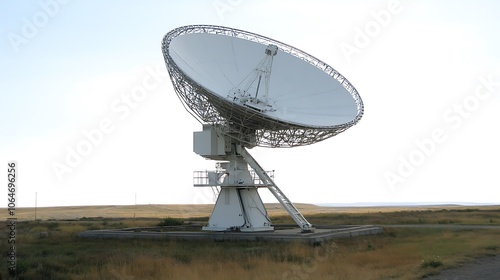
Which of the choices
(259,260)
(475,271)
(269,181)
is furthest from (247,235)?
(475,271)

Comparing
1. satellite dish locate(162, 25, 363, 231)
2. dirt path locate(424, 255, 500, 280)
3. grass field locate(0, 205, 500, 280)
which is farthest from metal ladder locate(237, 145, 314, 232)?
dirt path locate(424, 255, 500, 280)

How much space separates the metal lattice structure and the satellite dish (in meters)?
0.06

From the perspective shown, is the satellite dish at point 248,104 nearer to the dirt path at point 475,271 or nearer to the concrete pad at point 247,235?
the concrete pad at point 247,235

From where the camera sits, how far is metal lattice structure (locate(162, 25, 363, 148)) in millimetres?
30219

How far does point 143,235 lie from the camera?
1318 inches

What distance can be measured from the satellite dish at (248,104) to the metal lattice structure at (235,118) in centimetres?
6

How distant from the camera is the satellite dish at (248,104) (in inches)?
1249

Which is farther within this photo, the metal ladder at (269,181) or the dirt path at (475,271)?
the metal ladder at (269,181)

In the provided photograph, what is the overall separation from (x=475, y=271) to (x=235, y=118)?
16991mm

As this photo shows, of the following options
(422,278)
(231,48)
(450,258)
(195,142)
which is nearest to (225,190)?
(195,142)

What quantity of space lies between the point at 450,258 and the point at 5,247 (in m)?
21.8

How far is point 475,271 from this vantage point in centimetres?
1817

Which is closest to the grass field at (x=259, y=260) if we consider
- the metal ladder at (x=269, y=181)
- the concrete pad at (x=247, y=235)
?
the concrete pad at (x=247, y=235)

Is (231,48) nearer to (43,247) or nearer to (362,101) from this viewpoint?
(362,101)
